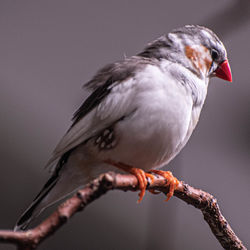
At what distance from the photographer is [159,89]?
3.73ft

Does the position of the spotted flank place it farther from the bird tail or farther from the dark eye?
the dark eye

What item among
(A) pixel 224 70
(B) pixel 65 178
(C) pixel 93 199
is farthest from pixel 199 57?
(C) pixel 93 199

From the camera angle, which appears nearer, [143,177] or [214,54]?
[143,177]

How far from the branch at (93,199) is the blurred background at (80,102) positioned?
936mm

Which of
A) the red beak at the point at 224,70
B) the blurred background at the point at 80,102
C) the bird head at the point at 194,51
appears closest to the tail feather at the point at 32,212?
the bird head at the point at 194,51

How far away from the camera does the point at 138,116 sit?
1131mm

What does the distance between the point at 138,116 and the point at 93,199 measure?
0.42m

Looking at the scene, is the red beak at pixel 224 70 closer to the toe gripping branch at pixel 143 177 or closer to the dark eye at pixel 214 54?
the dark eye at pixel 214 54

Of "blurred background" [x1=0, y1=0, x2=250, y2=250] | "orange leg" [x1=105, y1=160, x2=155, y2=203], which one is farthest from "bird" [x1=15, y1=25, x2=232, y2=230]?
"blurred background" [x1=0, y1=0, x2=250, y2=250]

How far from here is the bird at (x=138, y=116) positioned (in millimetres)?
1129

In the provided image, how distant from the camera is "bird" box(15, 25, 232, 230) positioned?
1.13m

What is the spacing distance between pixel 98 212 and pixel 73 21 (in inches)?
43.9

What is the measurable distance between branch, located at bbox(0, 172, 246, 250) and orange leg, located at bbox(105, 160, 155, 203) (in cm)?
2

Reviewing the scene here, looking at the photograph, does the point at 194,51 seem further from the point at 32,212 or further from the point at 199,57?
the point at 32,212
